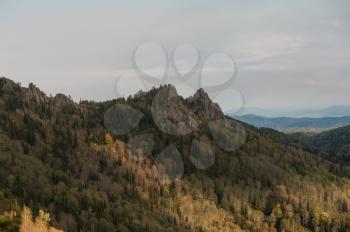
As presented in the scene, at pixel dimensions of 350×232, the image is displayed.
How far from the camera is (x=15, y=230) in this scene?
173125 millimetres
